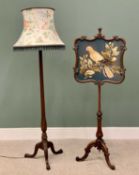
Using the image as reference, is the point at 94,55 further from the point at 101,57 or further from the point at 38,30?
the point at 38,30

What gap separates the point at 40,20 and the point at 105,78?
795 mm

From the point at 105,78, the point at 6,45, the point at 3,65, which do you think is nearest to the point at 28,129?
the point at 3,65

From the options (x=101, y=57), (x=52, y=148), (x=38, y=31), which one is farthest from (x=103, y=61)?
(x=52, y=148)

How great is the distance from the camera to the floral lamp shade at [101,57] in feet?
7.93

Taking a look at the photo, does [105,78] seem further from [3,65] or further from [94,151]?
[3,65]

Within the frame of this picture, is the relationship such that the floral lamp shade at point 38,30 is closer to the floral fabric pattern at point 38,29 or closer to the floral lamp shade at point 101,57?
the floral fabric pattern at point 38,29

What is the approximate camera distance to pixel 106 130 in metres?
3.06

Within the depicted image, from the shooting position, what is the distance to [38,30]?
7.38 ft

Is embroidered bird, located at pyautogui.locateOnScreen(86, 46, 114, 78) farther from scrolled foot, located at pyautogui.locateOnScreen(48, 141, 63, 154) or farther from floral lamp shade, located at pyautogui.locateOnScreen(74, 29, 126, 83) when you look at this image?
scrolled foot, located at pyautogui.locateOnScreen(48, 141, 63, 154)

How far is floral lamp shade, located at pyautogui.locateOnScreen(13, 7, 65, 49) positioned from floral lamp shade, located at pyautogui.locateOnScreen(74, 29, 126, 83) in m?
0.27

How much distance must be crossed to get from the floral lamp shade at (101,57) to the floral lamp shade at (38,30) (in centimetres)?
27

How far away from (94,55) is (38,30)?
1.86ft

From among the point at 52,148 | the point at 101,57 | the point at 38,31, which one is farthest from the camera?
the point at 52,148

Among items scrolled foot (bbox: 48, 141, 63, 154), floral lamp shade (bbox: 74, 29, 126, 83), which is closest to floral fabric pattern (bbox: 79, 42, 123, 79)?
floral lamp shade (bbox: 74, 29, 126, 83)
